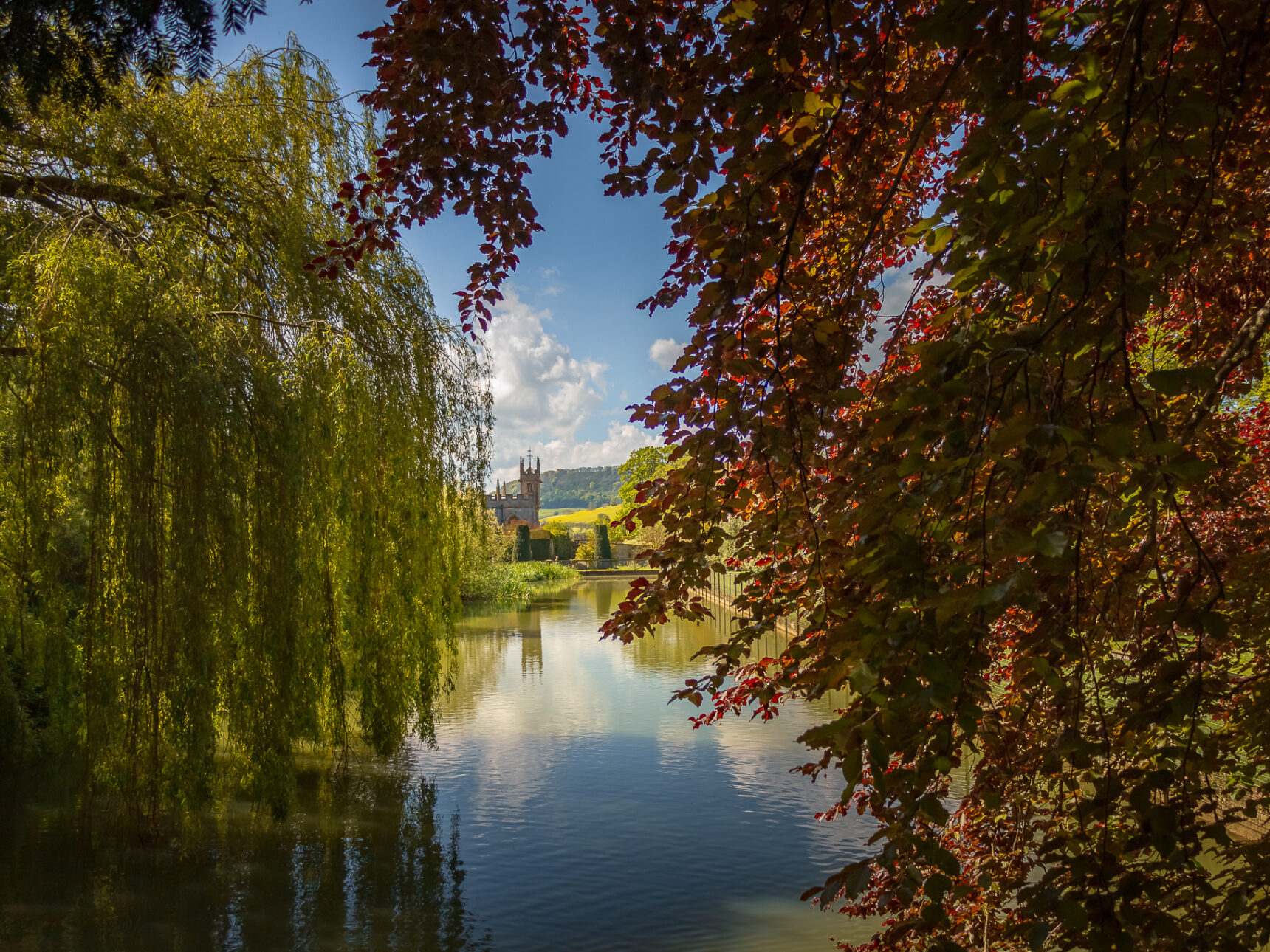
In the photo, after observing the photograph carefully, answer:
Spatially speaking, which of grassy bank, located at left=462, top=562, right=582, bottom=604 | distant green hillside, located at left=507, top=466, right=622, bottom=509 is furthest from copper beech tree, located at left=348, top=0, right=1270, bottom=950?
distant green hillside, located at left=507, top=466, right=622, bottom=509

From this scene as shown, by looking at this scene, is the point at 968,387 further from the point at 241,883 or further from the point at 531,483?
the point at 531,483

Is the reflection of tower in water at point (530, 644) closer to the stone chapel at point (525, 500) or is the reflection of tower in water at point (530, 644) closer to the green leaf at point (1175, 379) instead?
the green leaf at point (1175, 379)

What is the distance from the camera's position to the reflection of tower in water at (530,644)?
13.8m

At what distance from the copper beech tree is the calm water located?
2699 millimetres

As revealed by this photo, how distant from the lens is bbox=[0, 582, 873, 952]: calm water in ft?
17.0

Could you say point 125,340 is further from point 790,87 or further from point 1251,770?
point 1251,770

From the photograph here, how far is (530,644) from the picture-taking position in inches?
666

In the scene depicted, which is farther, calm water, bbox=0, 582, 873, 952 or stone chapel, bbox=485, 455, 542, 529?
stone chapel, bbox=485, 455, 542, 529

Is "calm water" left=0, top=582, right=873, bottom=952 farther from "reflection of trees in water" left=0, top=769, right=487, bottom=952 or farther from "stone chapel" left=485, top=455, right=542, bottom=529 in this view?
"stone chapel" left=485, top=455, right=542, bottom=529

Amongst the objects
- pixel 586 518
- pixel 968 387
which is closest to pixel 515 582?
pixel 968 387

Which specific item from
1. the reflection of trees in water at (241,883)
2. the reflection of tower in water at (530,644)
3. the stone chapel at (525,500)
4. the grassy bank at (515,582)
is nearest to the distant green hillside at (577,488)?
the stone chapel at (525,500)

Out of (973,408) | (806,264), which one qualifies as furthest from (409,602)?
(973,408)

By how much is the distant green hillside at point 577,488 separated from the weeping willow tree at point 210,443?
152477 millimetres

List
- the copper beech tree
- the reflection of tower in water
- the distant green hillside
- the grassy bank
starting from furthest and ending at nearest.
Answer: the distant green hillside
the grassy bank
the reflection of tower in water
the copper beech tree
